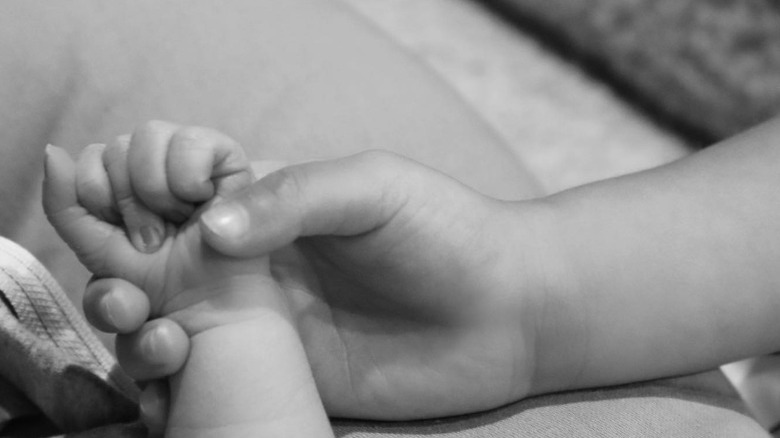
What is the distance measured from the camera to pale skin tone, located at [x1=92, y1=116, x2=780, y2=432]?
0.47m

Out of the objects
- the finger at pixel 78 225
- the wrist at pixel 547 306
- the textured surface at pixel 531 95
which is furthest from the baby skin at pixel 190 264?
the textured surface at pixel 531 95

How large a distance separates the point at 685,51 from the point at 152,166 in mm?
683

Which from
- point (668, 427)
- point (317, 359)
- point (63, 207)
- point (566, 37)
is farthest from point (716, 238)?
point (566, 37)

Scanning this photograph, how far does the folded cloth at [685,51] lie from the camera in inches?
35.9

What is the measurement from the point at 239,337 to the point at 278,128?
21cm

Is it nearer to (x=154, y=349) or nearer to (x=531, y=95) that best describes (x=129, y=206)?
(x=154, y=349)

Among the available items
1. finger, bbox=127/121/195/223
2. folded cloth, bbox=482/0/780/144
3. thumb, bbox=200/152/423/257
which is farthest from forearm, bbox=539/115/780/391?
folded cloth, bbox=482/0/780/144

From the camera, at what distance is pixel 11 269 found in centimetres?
52

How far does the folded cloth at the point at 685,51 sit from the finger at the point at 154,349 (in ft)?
2.21

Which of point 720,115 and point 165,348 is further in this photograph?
point 720,115

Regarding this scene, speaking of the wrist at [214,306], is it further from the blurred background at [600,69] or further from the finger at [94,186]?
the blurred background at [600,69]

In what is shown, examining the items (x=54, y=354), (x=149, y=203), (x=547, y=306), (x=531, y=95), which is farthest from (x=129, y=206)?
(x=531, y=95)

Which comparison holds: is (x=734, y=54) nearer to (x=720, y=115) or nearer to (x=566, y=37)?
(x=720, y=115)

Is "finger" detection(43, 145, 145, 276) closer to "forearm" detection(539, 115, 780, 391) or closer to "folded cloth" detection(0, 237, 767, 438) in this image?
"folded cloth" detection(0, 237, 767, 438)
